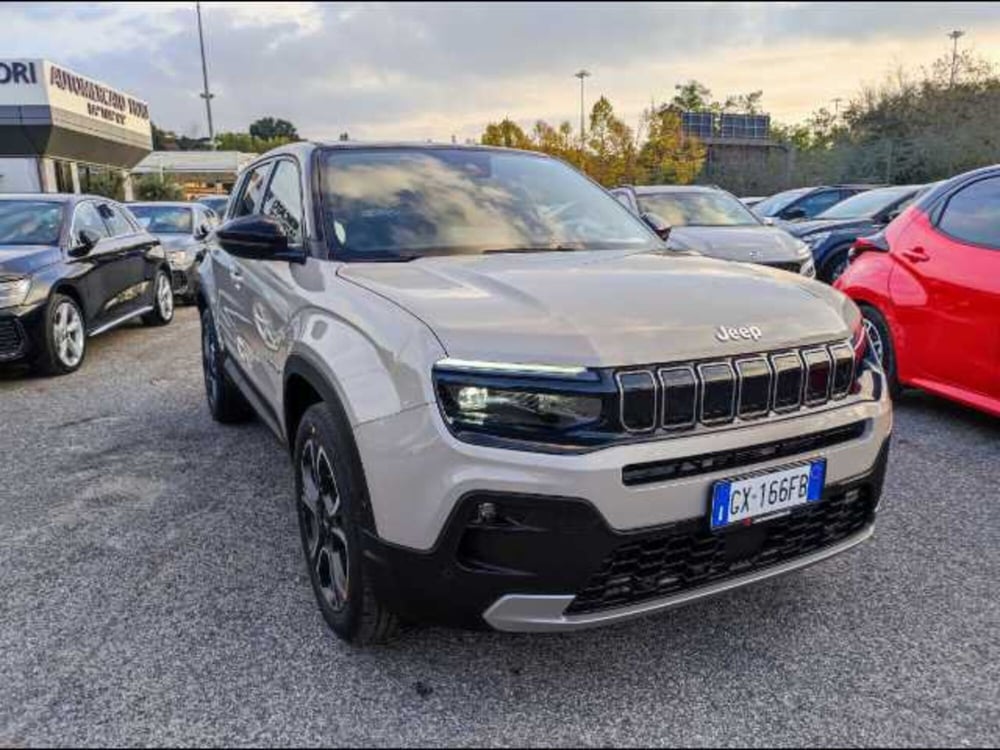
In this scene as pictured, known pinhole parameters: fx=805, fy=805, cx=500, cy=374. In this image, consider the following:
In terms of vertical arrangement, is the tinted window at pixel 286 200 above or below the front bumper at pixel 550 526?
above

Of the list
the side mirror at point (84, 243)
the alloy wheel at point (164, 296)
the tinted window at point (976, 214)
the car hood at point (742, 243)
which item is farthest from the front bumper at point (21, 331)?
the tinted window at point (976, 214)

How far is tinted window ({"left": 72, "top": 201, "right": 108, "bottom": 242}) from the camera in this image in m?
7.64

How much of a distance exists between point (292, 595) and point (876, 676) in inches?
78.1

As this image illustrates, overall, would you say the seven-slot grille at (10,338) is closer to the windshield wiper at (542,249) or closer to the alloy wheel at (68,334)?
the alloy wheel at (68,334)

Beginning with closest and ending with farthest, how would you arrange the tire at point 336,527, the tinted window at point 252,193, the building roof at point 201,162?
the tire at point 336,527
the tinted window at point 252,193
the building roof at point 201,162

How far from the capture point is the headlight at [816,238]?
9.26m

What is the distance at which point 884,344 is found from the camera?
5.26 metres

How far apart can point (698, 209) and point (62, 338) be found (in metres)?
6.62

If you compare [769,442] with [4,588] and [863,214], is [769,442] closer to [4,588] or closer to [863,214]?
[4,588]

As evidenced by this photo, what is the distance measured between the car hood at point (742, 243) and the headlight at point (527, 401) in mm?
5914

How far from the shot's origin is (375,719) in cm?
226

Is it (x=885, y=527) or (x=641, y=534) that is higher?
(x=641, y=534)

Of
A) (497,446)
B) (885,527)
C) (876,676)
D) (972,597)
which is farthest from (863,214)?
(497,446)

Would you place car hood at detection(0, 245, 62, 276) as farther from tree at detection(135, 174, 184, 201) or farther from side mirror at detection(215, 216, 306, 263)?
tree at detection(135, 174, 184, 201)
